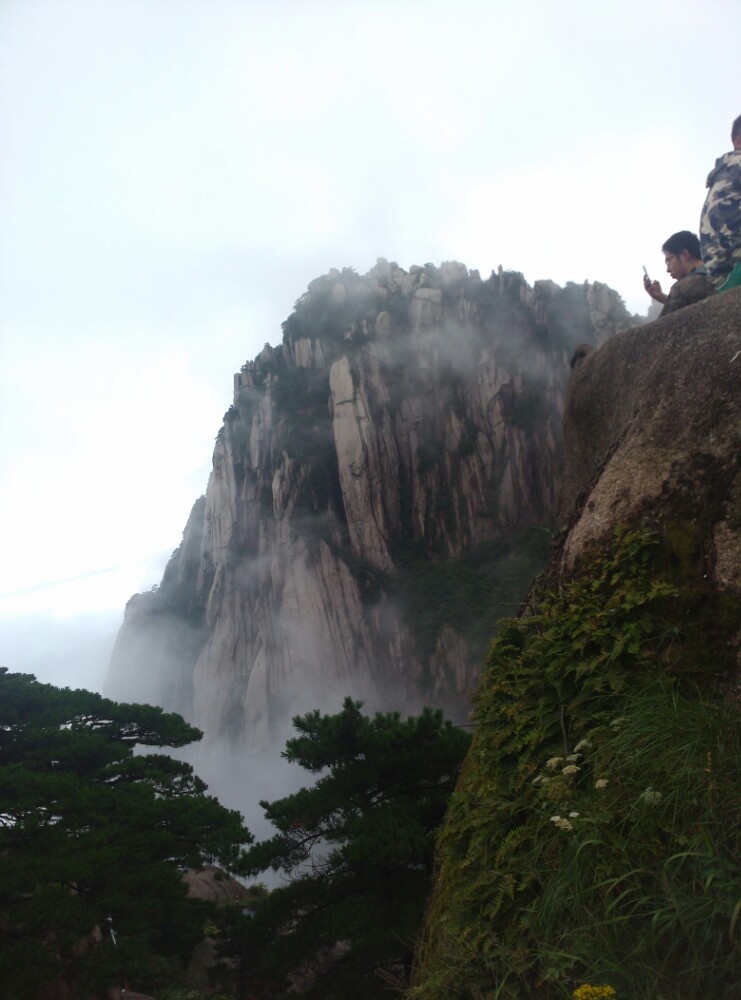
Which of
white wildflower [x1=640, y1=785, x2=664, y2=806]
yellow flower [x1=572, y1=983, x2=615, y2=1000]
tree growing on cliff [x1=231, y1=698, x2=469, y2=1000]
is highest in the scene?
white wildflower [x1=640, y1=785, x2=664, y2=806]

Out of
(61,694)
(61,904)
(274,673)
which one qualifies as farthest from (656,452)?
(274,673)

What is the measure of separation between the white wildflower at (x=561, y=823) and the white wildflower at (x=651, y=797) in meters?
0.31

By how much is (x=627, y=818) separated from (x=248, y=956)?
1123cm

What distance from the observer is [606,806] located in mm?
2723

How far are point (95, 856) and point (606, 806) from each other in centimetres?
991

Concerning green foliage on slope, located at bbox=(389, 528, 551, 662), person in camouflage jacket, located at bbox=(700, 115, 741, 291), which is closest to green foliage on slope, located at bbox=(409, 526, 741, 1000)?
person in camouflage jacket, located at bbox=(700, 115, 741, 291)

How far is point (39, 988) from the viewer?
30.8 ft

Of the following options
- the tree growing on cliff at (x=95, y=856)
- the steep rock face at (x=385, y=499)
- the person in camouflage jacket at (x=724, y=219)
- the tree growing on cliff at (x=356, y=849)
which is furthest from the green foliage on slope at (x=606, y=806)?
the steep rock face at (x=385, y=499)

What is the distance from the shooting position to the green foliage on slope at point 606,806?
224 centimetres

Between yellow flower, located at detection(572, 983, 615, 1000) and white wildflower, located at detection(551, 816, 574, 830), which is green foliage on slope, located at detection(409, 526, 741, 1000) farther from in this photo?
yellow flower, located at detection(572, 983, 615, 1000)

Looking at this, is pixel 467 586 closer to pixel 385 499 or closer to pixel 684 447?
pixel 385 499

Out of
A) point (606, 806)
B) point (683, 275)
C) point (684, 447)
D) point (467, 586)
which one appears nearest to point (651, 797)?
point (606, 806)

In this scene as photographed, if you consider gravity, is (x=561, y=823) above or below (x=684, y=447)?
below

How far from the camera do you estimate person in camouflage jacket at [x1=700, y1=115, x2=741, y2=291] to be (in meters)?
5.13
